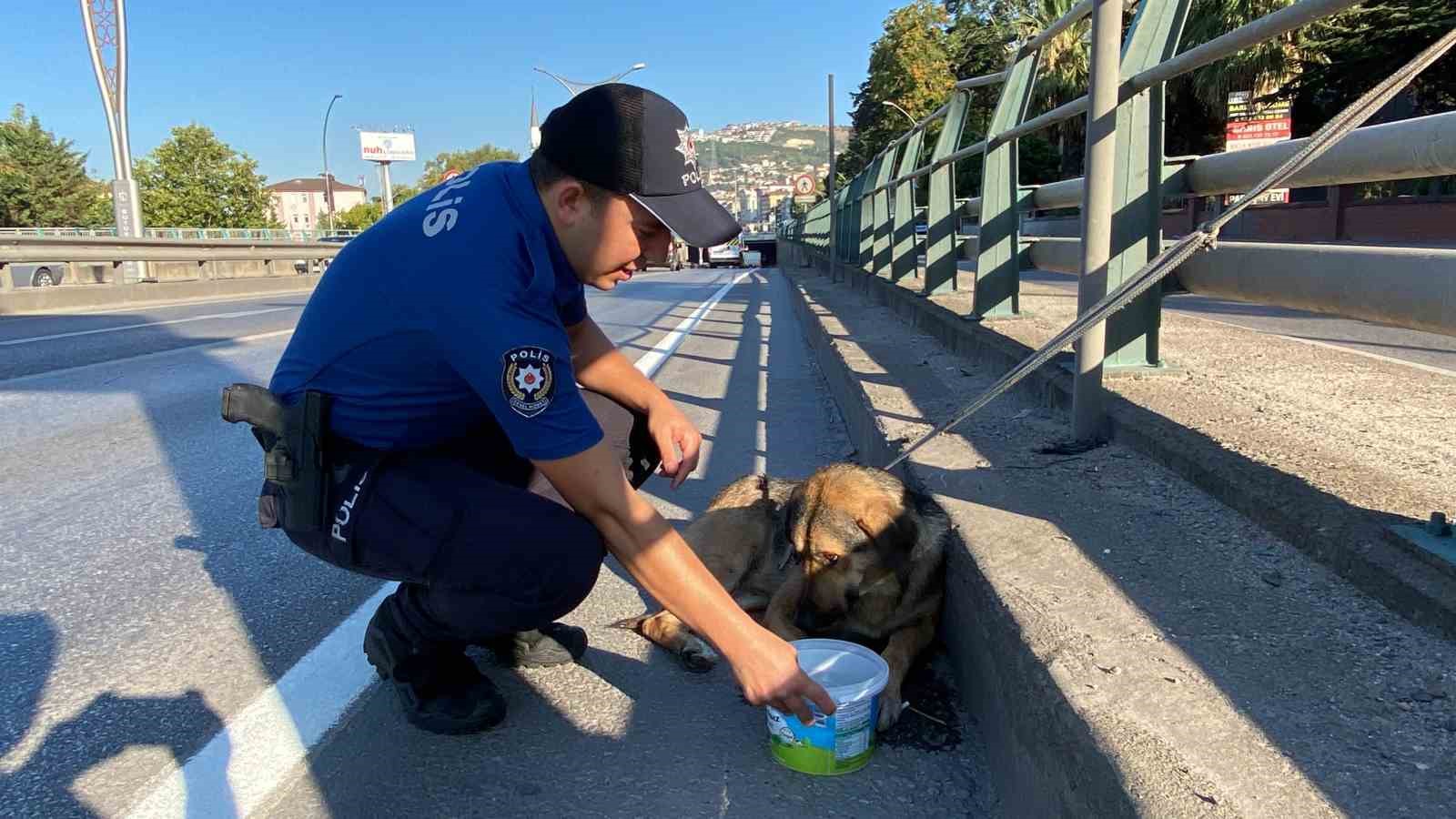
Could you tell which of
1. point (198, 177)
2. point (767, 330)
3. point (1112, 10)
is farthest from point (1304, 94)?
point (198, 177)

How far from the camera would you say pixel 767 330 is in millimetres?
13680

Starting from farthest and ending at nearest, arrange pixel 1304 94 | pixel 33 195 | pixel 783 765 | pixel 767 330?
pixel 33 195 → pixel 1304 94 → pixel 767 330 → pixel 783 765

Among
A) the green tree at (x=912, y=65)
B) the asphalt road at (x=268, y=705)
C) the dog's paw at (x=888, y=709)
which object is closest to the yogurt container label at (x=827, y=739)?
the asphalt road at (x=268, y=705)

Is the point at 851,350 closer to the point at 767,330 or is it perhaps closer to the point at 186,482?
the point at 186,482

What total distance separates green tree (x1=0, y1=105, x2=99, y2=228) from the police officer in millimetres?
74054

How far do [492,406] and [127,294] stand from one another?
17.9 meters

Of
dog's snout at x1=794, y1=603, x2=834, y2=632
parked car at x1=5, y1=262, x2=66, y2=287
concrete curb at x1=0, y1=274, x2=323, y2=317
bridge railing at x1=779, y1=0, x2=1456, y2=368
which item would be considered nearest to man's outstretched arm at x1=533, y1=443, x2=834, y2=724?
dog's snout at x1=794, y1=603, x2=834, y2=632

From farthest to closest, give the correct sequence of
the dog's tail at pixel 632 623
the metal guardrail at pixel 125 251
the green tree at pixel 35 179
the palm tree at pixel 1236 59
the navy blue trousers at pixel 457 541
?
the green tree at pixel 35 179 < the palm tree at pixel 1236 59 < the metal guardrail at pixel 125 251 < the dog's tail at pixel 632 623 < the navy blue trousers at pixel 457 541

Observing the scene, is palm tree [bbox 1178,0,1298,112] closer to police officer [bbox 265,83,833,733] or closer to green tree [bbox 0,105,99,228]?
police officer [bbox 265,83,833,733]

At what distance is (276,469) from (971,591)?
1.83 metres

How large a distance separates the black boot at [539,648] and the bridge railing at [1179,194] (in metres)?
2.47

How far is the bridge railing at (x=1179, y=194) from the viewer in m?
2.60

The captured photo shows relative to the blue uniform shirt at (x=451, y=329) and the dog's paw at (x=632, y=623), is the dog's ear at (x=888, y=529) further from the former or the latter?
the blue uniform shirt at (x=451, y=329)

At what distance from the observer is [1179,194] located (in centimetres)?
427
